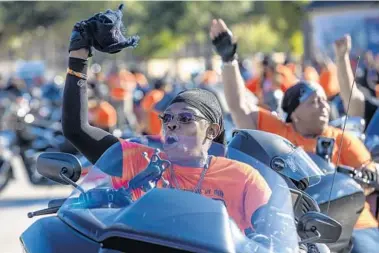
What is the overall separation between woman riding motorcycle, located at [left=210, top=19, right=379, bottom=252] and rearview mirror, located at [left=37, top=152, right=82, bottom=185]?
1838 mm

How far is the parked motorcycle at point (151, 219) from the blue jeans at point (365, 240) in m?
0.97

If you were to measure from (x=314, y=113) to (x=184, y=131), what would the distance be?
7.09 feet

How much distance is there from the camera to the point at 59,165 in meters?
3.99

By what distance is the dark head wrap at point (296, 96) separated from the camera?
6109mm

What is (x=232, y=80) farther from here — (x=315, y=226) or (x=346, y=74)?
(x=315, y=226)

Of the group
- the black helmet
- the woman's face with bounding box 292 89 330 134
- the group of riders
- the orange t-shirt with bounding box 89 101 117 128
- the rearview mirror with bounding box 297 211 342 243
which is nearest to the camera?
the rearview mirror with bounding box 297 211 342 243

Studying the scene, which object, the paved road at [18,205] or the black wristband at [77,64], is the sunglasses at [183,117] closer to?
the black wristband at [77,64]

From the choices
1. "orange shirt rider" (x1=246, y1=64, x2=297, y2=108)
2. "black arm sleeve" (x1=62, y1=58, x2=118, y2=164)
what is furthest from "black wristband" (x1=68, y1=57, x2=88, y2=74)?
"orange shirt rider" (x1=246, y1=64, x2=297, y2=108)

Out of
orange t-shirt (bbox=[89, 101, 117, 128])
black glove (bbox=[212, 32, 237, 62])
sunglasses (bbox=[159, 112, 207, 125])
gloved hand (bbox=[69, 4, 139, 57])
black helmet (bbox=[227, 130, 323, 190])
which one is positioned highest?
gloved hand (bbox=[69, 4, 139, 57])

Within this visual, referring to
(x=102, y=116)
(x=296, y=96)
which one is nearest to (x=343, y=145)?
(x=296, y=96)

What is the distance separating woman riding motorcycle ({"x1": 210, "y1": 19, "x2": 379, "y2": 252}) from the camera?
591 centimetres

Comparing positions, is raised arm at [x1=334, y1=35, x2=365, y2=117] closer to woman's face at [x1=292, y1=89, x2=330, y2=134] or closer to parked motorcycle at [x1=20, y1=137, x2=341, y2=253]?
woman's face at [x1=292, y1=89, x2=330, y2=134]

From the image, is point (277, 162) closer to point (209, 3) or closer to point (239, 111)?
point (239, 111)

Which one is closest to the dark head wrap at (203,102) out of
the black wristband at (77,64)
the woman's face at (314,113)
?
the black wristband at (77,64)
